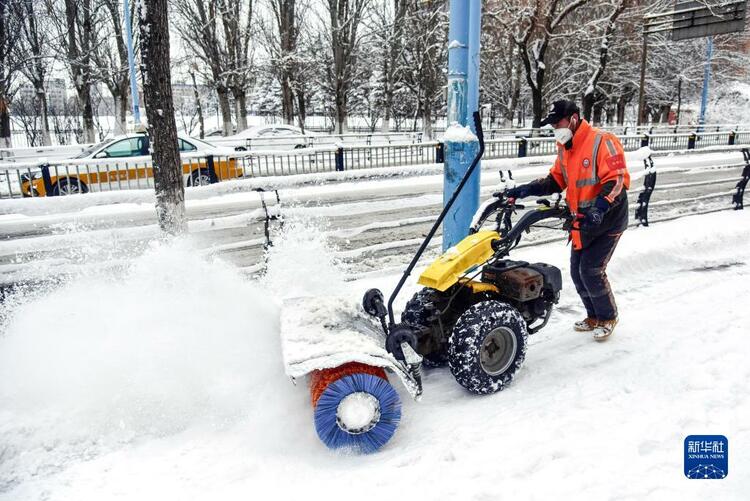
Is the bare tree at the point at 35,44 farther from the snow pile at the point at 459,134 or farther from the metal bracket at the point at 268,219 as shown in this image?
the snow pile at the point at 459,134

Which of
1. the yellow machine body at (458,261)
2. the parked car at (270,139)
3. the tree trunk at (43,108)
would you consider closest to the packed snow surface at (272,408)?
the yellow machine body at (458,261)

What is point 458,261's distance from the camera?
3.28 metres

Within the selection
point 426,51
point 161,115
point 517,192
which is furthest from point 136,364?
point 426,51

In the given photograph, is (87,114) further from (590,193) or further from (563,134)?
(590,193)

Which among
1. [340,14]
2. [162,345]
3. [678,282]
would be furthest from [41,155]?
[678,282]

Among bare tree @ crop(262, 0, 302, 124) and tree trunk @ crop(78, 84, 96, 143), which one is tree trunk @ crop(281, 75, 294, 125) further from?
tree trunk @ crop(78, 84, 96, 143)

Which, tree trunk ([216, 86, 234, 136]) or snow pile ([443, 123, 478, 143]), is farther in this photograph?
tree trunk ([216, 86, 234, 136])

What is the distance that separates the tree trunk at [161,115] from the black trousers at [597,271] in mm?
3577

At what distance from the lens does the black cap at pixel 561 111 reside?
3.82 meters

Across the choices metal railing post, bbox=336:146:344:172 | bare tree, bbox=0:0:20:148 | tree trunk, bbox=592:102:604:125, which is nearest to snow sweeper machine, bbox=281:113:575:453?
metal railing post, bbox=336:146:344:172

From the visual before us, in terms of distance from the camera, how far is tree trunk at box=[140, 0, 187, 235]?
4.70m

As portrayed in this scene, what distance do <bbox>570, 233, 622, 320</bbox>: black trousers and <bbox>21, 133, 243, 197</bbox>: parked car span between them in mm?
9918

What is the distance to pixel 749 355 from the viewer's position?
376 cm

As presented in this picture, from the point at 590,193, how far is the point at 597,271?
2.18ft
